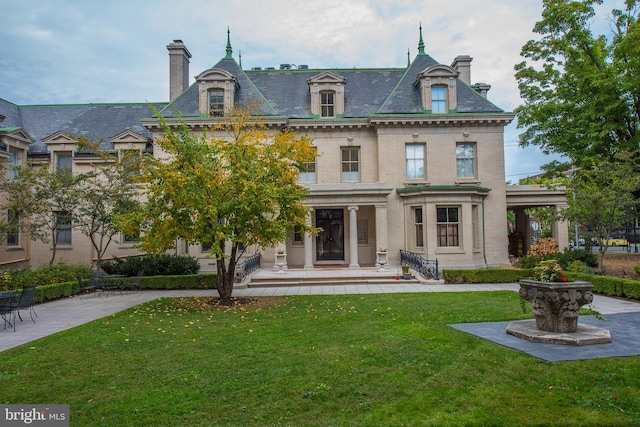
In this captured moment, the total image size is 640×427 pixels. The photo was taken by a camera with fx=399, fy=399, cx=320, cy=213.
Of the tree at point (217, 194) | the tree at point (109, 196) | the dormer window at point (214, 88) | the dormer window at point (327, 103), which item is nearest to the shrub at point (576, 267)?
the tree at point (217, 194)

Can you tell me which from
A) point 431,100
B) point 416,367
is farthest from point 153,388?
point 431,100

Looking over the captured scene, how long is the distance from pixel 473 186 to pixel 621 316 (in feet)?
39.8

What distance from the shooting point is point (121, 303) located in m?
14.8

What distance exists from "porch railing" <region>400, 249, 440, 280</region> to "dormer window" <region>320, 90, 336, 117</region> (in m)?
9.28

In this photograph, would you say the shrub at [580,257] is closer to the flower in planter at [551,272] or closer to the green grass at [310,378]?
the flower in planter at [551,272]

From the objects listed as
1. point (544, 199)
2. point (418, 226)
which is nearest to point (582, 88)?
point (544, 199)

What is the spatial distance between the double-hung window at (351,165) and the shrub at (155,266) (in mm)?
10258

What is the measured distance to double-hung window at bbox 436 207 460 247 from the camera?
22109 mm

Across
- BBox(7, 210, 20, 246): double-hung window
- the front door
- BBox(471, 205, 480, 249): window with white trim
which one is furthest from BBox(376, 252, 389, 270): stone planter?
BBox(7, 210, 20, 246): double-hung window

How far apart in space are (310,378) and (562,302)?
569cm

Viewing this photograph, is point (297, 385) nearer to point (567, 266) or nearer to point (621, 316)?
point (621, 316)

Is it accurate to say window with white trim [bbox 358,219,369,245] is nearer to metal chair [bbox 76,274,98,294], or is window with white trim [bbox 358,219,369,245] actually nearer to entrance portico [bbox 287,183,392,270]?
entrance portico [bbox 287,183,392,270]

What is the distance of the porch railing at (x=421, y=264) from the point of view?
63.4 ft

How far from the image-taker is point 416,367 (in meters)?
6.58
